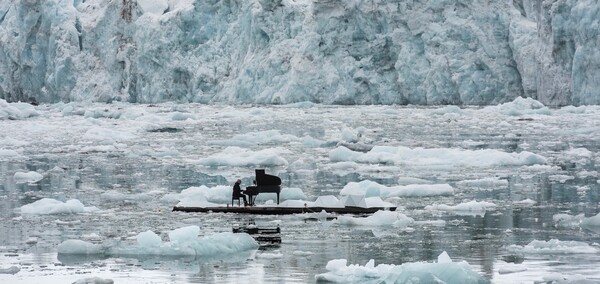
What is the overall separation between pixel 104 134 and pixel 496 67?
19.1m

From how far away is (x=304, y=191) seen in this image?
14.1 metres

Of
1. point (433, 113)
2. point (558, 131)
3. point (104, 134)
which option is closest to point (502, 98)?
point (433, 113)

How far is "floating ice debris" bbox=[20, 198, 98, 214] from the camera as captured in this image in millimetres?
11758

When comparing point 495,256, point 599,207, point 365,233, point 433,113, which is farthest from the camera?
point 433,113

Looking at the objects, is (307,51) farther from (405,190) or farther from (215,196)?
(215,196)

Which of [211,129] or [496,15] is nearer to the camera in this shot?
[211,129]

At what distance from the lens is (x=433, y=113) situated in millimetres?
36531

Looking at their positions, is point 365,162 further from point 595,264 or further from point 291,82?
point 291,82

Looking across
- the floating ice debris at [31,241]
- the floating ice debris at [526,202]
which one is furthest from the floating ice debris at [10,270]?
the floating ice debris at [526,202]

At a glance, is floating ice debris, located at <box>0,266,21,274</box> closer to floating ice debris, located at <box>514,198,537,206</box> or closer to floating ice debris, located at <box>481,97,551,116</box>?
floating ice debris, located at <box>514,198,537,206</box>

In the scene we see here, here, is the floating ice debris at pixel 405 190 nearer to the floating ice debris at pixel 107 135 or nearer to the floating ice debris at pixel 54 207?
the floating ice debris at pixel 54 207

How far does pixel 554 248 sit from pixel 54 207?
582 centimetres

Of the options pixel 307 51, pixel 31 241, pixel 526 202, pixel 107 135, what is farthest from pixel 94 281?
pixel 307 51

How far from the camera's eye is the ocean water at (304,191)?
8.30m
